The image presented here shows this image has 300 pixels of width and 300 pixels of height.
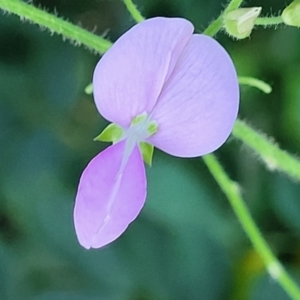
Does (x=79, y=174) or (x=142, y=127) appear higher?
(x=79, y=174)

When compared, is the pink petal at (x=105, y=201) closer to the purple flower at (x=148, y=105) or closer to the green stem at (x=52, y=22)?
the purple flower at (x=148, y=105)

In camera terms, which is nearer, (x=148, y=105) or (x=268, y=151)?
(x=148, y=105)

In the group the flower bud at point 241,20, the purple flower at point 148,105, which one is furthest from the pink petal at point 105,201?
the flower bud at point 241,20

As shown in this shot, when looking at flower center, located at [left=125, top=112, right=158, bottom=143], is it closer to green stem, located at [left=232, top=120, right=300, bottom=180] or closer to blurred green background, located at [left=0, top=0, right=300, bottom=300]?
green stem, located at [left=232, top=120, right=300, bottom=180]

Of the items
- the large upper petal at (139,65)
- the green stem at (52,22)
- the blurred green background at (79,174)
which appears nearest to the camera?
the large upper petal at (139,65)

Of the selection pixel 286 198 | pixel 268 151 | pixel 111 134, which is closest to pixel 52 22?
pixel 111 134

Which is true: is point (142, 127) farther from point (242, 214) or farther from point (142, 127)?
point (242, 214)
